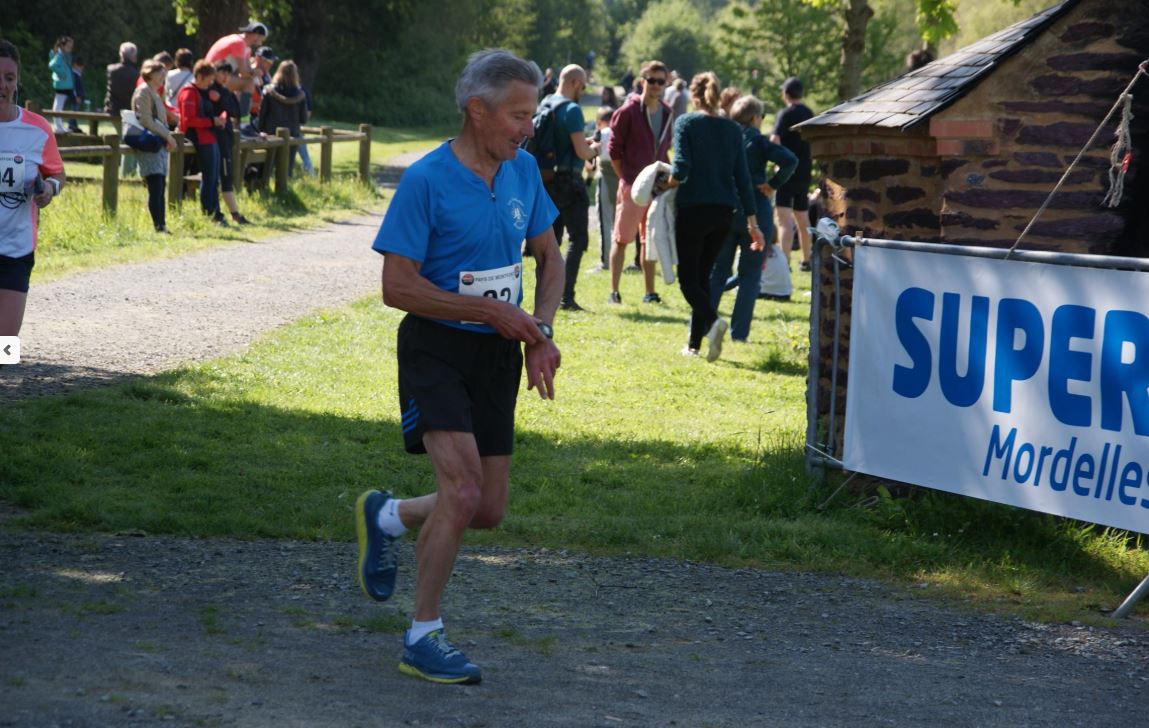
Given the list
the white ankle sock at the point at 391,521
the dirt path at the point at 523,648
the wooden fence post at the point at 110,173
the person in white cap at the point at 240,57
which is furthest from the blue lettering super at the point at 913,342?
the person in white cap at the point at 240,57

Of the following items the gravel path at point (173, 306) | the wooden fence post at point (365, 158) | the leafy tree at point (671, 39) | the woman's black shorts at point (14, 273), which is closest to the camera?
the woman's black shorts at point (14, 273)

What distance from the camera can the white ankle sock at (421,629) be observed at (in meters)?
4.68

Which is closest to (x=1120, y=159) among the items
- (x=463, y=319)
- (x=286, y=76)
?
(x=463, y=319)

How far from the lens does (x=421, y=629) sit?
4688 mm

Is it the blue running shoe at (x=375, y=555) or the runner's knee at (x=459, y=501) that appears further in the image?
the blue running shoe at (x=375, y=555)

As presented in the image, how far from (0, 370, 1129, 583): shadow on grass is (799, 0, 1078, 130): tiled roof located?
1.82 meters

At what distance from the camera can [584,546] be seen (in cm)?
662

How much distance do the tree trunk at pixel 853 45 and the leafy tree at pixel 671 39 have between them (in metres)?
81.6

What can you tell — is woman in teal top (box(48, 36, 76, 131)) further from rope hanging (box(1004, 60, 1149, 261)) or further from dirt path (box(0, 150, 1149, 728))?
rope hanging (box(1004, 60, 1149, 261))

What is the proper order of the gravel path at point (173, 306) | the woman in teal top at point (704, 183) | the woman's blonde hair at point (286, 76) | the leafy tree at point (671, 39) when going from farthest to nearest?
the leafy tree at point (671, 39) → the woman's blonde hair at point (286, 76) → the woman in teal top at point (704, 183) → the gravel path at point (173, 306)

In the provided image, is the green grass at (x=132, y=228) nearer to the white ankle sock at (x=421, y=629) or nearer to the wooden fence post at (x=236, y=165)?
the wooden fence post at (x=236, y=165)

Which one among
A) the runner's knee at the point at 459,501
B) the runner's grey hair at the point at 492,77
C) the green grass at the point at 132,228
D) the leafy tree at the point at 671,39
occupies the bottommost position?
the runner's knee at the point at 459,501

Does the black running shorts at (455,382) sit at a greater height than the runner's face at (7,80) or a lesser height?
lesser

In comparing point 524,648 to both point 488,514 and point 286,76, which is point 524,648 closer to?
point 488,514
